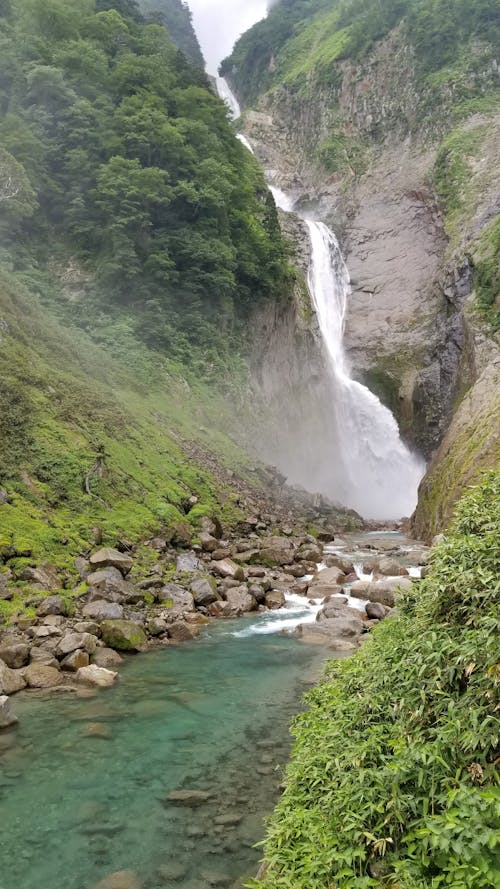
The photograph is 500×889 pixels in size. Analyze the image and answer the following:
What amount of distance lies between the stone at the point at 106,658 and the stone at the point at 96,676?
17.8 inches

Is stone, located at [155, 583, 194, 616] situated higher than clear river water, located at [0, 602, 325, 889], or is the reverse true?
stone, located at [155, 583, 194, 616]

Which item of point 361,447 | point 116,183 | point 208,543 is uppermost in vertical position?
point 116,183

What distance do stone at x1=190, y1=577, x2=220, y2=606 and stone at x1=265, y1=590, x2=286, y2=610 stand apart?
1458mm

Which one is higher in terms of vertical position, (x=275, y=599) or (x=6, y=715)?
(x=275, y=599)

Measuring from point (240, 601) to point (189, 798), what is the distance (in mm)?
7961

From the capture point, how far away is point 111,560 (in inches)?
513

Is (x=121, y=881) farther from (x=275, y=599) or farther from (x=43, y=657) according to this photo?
(x=275, y=599)

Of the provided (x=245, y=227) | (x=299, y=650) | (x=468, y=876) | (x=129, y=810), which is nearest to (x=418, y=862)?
(x=468, y=876)

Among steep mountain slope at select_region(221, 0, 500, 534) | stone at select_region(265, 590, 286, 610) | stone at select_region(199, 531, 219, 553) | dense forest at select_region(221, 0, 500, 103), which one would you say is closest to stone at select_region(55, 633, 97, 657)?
stone at select_region(265, 590, 286, 610)

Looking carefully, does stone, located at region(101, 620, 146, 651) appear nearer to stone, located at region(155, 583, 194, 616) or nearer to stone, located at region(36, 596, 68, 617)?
stone, located at region(36, 596, 68, 617)

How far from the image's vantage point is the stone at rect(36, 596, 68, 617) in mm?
10688

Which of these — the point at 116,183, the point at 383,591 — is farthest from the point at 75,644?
the point at 116,183

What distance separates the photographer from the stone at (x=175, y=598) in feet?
42.1

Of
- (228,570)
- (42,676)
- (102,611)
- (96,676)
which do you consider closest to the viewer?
(42,676)
